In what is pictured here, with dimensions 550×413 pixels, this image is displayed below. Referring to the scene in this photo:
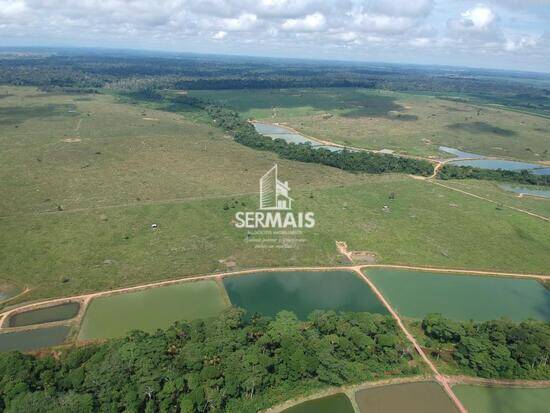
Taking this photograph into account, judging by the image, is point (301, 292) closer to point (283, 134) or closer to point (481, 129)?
point (283, 134)

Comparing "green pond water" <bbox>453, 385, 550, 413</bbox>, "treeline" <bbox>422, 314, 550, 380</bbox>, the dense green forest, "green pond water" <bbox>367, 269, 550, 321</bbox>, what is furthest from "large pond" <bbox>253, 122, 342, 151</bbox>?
"green pond water" <bbox>453, 385, 550, 413</bbox>

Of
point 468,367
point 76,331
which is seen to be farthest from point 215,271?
point 468,367

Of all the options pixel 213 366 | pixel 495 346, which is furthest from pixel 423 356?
pixel 213 366

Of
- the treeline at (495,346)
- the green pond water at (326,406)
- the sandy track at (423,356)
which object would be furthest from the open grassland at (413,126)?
the green pond water at (326,406)

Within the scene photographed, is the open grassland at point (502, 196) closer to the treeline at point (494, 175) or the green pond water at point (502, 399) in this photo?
the treeline at point (494, 175)

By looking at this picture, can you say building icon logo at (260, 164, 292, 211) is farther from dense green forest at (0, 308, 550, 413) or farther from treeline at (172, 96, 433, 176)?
dense green forest at (0, 308, 550, 413)

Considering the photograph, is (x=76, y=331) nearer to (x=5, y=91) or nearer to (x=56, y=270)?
(x=56, y=270)
